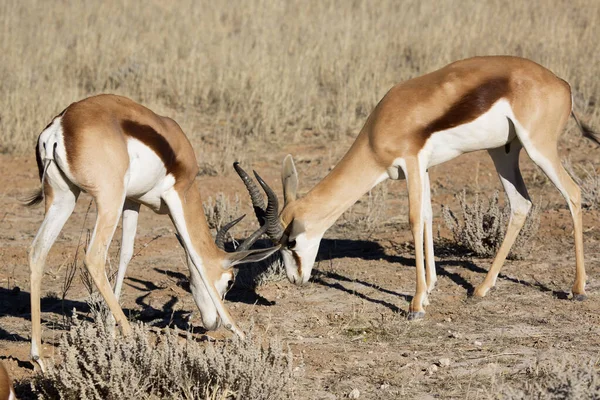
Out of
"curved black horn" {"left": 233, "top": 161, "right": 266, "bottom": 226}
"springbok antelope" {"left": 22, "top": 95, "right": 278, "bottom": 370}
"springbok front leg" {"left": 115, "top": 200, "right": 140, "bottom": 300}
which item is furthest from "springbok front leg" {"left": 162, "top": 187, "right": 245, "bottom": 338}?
"curved black horn" {"left": 233, "top": 161, "right": 266, "bottom": 226}

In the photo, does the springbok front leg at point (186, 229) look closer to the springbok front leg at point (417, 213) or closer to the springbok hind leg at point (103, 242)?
the springbok hind leg at point (103, 242)

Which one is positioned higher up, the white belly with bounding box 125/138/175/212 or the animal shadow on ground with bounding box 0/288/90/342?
the white belly with bounding box 125/138/175/212

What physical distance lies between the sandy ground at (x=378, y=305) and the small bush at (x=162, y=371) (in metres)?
0.26

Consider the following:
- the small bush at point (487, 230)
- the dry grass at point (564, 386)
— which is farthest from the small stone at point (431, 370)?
the small bush at point (487, 230)

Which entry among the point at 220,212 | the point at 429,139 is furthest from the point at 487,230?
the point at 220,212

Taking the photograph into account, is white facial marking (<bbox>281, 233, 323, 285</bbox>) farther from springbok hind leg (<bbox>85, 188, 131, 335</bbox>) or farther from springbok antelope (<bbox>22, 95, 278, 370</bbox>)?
springbok hind leg (<bbox>85, 188, 131, 335</bbox>)

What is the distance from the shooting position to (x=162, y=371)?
193 inches

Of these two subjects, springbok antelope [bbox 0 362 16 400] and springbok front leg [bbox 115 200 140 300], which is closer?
springbok antelope [bbox 0 362 16 400]

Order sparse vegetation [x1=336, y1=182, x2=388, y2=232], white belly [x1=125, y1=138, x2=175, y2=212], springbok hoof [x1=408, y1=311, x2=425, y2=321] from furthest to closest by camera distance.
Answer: sparse vegetation [x1=336, y1=182, x2=388, y2=232] < springbok hoof [x1=408, y1=311, x2=425, y2=321] < white belly [x1=125, y1=138, x2=175, y2=212]

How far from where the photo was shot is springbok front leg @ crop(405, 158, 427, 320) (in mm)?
6824

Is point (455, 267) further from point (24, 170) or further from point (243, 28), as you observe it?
point (243, 28)

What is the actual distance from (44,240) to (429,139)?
2974mm

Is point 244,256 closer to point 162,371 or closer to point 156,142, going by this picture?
point 156,142

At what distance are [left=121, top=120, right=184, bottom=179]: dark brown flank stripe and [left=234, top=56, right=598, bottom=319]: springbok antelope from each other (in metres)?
0.68
